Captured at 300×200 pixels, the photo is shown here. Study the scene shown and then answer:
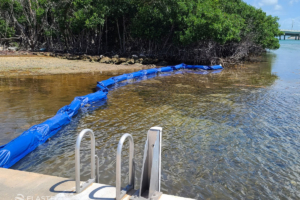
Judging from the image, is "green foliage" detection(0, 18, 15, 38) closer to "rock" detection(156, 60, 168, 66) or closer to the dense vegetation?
the dense vegetation

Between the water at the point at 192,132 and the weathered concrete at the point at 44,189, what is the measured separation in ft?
3.96

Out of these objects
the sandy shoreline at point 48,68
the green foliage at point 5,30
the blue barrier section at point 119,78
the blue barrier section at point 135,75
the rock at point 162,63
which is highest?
the green foliage at point 5,30

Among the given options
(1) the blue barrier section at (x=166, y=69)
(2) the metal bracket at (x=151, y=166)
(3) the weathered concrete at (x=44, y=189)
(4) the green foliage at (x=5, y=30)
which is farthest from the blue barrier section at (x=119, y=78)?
(4) the green foliage at (x=5, y=30)

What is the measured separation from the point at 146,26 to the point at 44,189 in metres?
21.7

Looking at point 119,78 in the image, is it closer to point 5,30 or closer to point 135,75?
point 135,75

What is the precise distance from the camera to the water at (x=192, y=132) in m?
5.10

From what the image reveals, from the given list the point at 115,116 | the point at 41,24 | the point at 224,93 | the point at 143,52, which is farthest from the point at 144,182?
the point at 41,24

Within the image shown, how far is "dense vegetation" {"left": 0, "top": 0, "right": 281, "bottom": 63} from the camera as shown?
21594 mm

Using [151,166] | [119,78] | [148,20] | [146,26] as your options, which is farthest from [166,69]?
[151,166]

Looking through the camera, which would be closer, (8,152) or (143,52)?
(8,152)

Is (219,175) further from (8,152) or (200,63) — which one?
(200,63)

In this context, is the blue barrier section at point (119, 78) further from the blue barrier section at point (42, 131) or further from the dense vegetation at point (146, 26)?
the dense vegetation at point (146, 26)

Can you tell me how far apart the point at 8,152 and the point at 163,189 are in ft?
10.3

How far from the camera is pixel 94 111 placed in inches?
369
